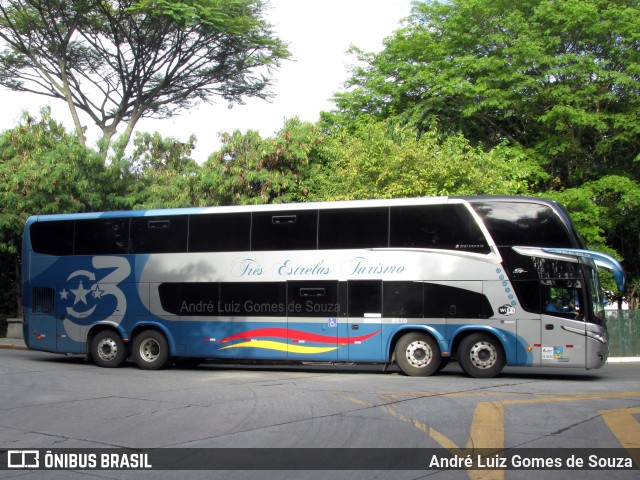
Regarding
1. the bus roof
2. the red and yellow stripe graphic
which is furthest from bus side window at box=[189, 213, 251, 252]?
the red and yellow stripe graphic

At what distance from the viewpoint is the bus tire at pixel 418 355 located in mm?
16688

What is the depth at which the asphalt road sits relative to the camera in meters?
8.34

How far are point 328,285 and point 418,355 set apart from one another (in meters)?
2.55

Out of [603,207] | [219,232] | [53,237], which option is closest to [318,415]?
[219,232]

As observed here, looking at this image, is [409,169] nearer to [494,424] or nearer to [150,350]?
[150,350]

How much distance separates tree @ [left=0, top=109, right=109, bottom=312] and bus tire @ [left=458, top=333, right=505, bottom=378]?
56.1 ft

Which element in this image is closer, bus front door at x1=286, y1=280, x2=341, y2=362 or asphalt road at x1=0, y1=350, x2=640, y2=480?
asphalt road at x1=0, y1=350, x2=640, y2=480

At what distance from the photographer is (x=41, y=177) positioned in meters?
27.5

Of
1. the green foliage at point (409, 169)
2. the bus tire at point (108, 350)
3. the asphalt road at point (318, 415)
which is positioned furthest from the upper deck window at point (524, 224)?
the bus tire at point (108, 350)

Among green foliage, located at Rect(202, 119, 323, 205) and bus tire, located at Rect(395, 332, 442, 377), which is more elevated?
green foliage, located at Rect(202, 119, 323, 205)

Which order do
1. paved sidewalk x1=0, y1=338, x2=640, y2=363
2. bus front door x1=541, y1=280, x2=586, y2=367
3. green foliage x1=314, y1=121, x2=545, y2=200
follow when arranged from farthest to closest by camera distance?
paved sidewalk x1=0, y1=338, x2=640, y2=363
green foliage x1=314, y1=121, x2=545, y2=200
bus front door x1=541, y1=280, x2=586, y2=367

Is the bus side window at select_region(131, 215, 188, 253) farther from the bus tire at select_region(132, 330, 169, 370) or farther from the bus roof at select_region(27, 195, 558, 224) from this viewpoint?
the bus tire at select_region(132, 330, 169, 370)

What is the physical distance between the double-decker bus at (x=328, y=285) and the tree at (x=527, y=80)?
12.5m

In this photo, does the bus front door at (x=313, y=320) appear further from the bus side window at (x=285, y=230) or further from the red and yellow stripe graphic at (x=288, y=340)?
the bus side window at (x=285, y=230)
